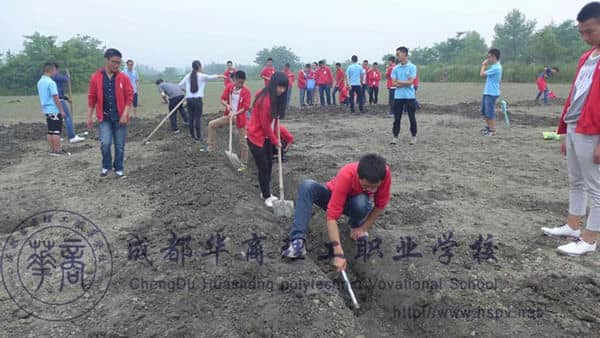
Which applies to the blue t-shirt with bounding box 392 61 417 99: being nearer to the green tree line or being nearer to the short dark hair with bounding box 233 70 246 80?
the short dark hair with bounding box 233 70 246 80

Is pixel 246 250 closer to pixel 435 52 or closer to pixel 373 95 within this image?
pixel 373 95

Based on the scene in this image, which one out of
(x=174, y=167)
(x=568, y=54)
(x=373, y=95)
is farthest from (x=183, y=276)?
(x=568, y=54)

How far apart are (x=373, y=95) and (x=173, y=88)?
8.73 meters

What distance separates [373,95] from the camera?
15695mm

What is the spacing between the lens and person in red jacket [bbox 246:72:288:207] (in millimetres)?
4473

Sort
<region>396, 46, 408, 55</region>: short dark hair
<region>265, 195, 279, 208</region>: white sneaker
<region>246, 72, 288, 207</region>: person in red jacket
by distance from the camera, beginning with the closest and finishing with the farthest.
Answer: <region>246, 72, 288, 207</region>: person in red jacket, <region>265, 195, 279, 208</region>: white sneaker, <region>396, 46, 408, 55</region>: short dark hair

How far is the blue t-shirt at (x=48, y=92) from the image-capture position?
711cm

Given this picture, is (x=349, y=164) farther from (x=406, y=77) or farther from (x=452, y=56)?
(x=452, y=56)

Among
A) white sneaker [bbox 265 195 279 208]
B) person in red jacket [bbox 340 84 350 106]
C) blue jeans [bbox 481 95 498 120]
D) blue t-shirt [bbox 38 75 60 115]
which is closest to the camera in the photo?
white sneaker [bbox 265 195 279 208]

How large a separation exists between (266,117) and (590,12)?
296 centimetres

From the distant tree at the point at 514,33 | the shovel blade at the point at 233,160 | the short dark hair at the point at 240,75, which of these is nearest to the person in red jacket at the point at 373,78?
the short dark hair at the point at 240,75

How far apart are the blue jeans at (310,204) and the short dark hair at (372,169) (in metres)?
0.52

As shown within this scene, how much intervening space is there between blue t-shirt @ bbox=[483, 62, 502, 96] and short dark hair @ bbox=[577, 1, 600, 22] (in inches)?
197

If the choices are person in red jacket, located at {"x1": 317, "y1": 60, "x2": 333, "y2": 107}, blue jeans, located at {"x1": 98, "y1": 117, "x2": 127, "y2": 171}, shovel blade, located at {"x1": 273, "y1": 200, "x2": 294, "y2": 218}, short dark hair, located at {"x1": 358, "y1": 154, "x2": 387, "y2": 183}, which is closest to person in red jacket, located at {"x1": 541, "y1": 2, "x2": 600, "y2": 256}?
short dark hair, located at {"x1": 358, "y1": 154, "x2": 387, "y2": 183}
